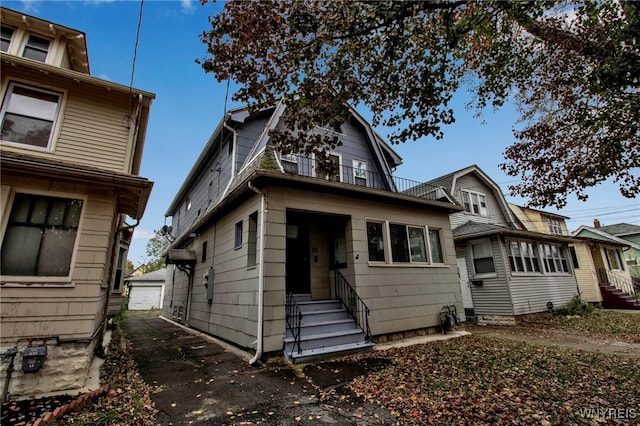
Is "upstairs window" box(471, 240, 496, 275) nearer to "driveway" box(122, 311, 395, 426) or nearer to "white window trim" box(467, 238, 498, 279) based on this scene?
"white window trim" box(467, 238, 498, 279)

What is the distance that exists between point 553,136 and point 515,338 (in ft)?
19.0

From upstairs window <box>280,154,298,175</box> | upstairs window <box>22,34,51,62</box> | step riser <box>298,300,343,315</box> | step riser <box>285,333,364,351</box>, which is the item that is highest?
upstairs window <box>22,34,51,62</box>

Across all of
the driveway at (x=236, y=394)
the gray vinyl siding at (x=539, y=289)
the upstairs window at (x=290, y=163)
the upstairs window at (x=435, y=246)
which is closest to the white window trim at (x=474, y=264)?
the gray vinyl siding at (x=539, y=289)

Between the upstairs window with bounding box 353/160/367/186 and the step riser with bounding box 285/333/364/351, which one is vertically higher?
the upstairs window with bounding box 353/160/367/186

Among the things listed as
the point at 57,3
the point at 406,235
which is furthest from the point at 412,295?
the point at 57,3

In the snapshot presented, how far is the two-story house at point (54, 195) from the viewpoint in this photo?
4.49 metres

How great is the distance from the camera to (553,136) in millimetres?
6523

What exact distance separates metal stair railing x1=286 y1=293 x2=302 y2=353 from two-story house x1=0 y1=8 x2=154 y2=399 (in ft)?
12.0

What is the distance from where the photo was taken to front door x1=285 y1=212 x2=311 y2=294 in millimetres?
8000

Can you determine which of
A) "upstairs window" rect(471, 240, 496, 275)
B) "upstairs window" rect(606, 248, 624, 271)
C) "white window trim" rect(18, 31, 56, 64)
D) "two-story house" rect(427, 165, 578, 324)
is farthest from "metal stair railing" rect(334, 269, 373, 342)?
"upstairs window" rect(606, 248, 624, 271)

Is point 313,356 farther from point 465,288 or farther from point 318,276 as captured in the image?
point 465,288

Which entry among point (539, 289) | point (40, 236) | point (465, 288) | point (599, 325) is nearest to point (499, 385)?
point (40, 236)

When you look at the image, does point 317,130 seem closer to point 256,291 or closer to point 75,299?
point 256,291

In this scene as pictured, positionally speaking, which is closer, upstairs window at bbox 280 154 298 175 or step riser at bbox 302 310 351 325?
step riser at bbox 302 310 351 325
